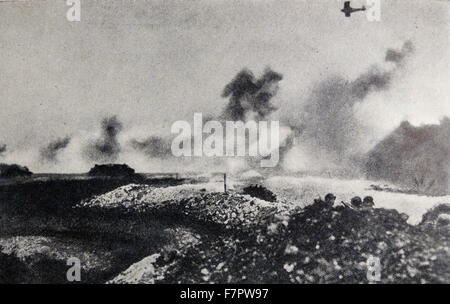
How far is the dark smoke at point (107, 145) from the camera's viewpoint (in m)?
4.56

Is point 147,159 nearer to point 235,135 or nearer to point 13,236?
→ point 235,135

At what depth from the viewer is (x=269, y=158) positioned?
4617mm

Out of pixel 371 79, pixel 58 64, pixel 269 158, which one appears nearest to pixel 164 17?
pixel 58 64

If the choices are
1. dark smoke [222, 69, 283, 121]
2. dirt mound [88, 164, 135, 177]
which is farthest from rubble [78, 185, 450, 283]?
dark smoke [222, 69, 283, 121]

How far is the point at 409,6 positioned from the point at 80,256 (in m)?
5.05

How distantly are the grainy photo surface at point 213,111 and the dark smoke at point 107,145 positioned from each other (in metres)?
0.01

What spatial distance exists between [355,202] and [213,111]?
2057mm

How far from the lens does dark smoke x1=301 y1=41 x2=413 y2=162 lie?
461 centimetres

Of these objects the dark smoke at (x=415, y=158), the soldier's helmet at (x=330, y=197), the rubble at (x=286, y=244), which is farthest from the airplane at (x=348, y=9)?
the rubble at (x=286, y=244)

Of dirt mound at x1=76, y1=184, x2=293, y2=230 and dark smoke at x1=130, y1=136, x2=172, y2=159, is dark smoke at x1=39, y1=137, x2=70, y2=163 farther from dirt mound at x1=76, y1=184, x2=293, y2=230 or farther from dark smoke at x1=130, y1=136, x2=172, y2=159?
dark smoke at x1=130, y1=136, x2=172, y2=159

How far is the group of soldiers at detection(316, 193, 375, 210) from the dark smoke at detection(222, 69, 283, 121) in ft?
4.17

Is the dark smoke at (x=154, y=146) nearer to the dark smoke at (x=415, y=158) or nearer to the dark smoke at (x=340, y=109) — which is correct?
the dark smoke at (x=340, y=109)

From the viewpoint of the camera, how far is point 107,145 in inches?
181

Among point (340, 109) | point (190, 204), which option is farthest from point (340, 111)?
point (190, 204)
